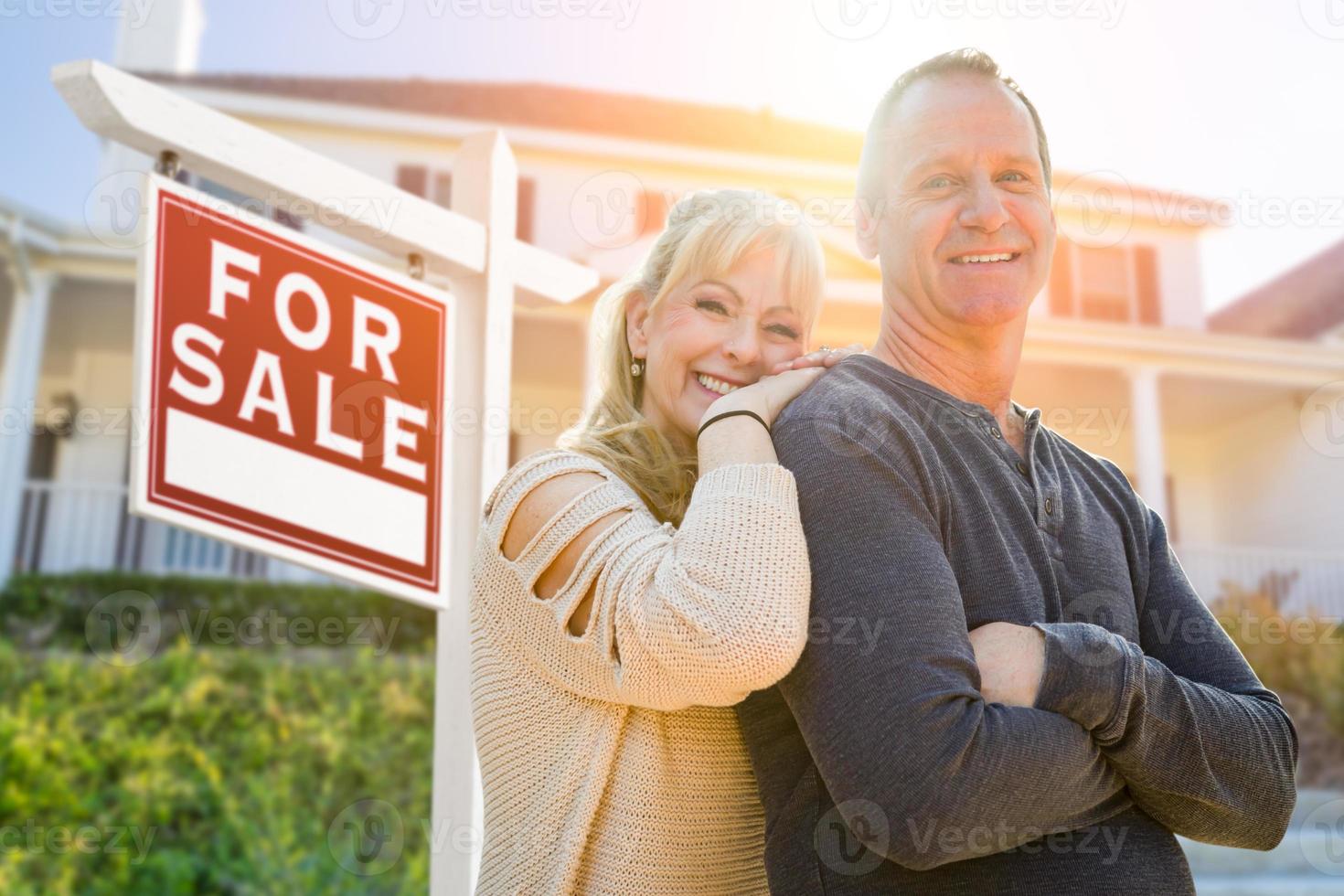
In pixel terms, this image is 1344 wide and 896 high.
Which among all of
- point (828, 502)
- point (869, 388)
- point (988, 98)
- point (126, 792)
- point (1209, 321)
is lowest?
point (126, 792)

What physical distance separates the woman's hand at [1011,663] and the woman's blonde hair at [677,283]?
2.24ft

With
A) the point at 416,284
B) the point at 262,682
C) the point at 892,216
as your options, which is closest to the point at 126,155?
the point at 262,682

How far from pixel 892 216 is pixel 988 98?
269 mm

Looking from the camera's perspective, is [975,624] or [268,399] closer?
[975,624]

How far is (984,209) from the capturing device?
203 cm

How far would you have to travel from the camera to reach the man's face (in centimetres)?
205

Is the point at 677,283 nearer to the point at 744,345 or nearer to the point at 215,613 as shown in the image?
the point at 744,345

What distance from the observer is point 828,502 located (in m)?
1.75

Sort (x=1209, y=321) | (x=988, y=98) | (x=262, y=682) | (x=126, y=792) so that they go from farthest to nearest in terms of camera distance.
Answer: (x=1209, y=321) → (x=262, y=682) → (x=126, y=792) → (x=988, y=98)

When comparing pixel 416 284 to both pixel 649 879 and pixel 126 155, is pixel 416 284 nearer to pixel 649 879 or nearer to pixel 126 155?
pixel 649 879

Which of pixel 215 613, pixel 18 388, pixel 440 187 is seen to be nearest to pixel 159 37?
pixel 440 187

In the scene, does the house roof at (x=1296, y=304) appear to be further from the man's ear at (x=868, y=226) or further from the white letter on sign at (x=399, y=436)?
the white letter on sign at (x=399, y=436)

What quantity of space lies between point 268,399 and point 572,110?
578 inches

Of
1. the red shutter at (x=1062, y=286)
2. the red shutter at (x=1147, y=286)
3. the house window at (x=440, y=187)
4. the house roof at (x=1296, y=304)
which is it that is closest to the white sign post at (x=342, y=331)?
the house window at (x=440, y=187)
